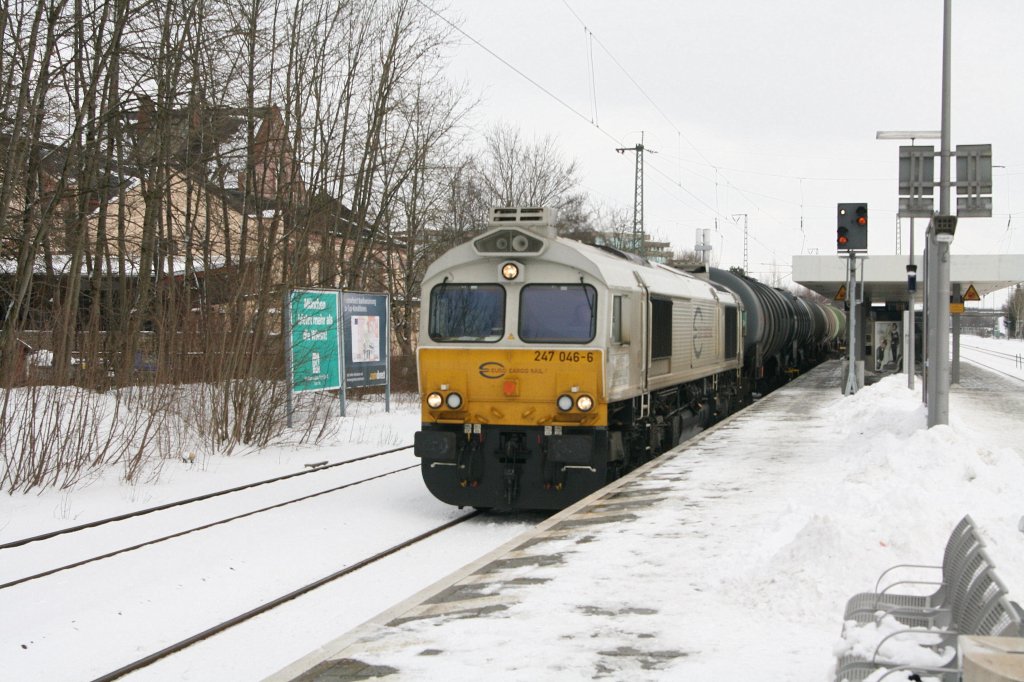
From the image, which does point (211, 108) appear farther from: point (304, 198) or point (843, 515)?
point (843, 515)

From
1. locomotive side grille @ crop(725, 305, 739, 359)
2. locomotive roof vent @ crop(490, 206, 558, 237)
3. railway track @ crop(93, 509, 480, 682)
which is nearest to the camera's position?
railway track @ crop(93, 509, 480, 682)

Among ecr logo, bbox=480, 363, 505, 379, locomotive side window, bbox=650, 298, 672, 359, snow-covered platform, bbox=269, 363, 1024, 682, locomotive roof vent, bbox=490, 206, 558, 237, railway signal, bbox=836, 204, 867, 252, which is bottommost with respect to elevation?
snow-covered platform, bbox=269, 363, 1024, 682

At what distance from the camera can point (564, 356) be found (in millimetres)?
11758

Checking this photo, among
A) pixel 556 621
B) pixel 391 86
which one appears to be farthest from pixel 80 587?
pixel 391 86

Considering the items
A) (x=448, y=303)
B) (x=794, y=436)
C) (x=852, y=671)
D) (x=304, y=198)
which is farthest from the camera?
(x=304, y=198)

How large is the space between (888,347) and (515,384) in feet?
96.7

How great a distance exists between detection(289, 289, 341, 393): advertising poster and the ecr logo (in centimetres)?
702

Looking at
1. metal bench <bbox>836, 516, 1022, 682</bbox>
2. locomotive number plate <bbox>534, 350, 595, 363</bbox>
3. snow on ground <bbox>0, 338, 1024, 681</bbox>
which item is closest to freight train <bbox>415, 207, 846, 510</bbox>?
locomotive number plate <bbox>534, 350, 595, 363</bbox>

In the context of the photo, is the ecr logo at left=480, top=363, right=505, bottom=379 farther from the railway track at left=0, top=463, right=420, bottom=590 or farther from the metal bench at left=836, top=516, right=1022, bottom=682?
the metal bench at left=836, top=516, right=1022, bottom=682

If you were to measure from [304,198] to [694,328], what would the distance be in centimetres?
1187

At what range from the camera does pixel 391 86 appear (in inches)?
1198

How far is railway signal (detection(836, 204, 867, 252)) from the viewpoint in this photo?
22547 mm

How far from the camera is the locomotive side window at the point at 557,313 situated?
39.1 feet

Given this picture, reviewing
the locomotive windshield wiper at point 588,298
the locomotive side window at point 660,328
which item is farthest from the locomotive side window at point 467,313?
the locomotive side window at point 660,328
